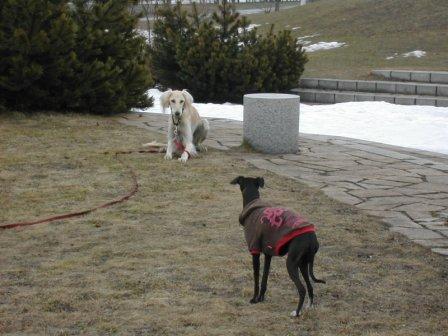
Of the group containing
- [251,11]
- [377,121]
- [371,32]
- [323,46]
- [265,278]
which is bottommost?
[265,278]

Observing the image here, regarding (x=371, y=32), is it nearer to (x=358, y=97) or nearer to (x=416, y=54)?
(x=416, y=54)

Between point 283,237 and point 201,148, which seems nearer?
point 283,237

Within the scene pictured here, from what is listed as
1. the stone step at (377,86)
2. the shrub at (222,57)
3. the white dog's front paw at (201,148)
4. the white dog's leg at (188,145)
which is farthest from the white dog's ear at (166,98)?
the stone step at (377,86)

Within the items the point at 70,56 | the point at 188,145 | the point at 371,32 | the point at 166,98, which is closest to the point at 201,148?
the point at 188,145

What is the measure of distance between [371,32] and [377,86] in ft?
27.8

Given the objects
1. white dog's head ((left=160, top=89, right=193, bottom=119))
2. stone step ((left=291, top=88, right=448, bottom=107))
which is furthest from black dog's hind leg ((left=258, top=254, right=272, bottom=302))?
stone step ((left=291, top=88, right=448, bottom=107))

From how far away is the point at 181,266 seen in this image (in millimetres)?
5137

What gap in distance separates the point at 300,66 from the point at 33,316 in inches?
522

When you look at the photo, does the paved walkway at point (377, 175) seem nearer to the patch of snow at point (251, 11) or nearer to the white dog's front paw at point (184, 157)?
the white dog's front paw at point (184, 157)

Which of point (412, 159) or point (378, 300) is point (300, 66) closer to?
point (412, 159)

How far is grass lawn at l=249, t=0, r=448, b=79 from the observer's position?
65.0ft

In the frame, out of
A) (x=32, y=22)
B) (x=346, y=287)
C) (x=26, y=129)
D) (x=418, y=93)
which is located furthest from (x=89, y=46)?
(x=346, y=287)

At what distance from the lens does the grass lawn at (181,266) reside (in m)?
4.19

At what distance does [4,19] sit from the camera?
1166 cm
